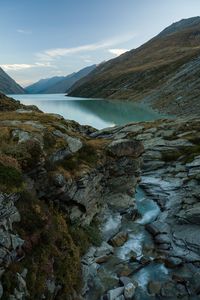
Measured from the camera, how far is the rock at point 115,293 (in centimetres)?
2144

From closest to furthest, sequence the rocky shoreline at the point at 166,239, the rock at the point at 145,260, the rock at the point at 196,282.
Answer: the rock at the point at 196,282
the rocky shoreline at the point at 166,239
the rock at the point at 145,260

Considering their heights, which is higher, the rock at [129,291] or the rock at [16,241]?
the rock at [16,241]

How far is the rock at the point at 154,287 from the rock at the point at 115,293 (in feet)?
6.09

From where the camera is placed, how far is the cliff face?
19641mm

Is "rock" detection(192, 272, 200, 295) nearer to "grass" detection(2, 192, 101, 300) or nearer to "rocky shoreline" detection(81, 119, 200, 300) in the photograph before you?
"rocky shoreline" detection(81, 119, 200, 300)

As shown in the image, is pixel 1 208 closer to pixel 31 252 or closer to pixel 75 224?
pixel 31 252

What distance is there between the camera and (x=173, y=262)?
84.4 ft

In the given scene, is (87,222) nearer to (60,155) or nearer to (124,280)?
(60,155)

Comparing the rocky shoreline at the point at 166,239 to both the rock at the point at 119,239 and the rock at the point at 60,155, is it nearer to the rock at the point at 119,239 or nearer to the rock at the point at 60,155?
the rock at the point at 119,239

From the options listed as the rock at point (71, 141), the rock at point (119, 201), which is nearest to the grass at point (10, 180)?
the rock at point (71, 141)

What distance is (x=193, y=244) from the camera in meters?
27.5

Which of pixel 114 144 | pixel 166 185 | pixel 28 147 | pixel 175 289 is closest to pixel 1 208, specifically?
pixel 28 147

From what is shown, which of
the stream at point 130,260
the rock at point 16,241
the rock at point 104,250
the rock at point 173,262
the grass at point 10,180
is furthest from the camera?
the rock at point 104,250

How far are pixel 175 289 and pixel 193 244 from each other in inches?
233
